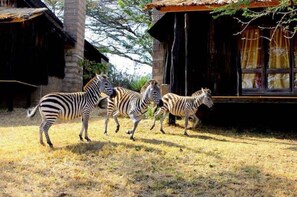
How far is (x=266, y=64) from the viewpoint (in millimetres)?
11688

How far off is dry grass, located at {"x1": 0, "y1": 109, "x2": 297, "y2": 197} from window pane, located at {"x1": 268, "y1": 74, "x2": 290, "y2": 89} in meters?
1.82

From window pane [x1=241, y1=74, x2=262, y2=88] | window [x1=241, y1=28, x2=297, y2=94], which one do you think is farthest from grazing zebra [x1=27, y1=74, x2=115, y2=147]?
window [x1=241, y1=28, x2=297, y2=94]

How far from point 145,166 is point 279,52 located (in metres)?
6.15

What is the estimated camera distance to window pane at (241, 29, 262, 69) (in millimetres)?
11852

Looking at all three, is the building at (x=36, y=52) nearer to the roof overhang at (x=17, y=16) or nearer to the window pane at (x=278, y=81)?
the roof overhang at (x=17, y=16)

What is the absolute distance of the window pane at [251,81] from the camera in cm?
1182

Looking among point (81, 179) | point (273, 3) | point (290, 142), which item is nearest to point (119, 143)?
point (81, 179)

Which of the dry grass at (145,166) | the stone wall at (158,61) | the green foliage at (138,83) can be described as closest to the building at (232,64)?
the stone wall at (158,61)

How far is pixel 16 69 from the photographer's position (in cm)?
1468

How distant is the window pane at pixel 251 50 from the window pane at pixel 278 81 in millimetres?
471

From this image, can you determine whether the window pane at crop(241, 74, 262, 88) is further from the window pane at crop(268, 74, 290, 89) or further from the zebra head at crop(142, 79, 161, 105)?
the zebra head at crop(142, 79, 161, 105)

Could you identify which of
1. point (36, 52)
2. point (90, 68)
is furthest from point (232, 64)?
point (90, 68)

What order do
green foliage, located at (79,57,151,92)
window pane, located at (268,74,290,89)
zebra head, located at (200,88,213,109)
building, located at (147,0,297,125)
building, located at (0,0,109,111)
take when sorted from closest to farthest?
1. zebra head, located at (200,88,213,109)
2. building, located at (147,0,297,125)
3. window pane, located at (268,74,290,89)
4. building, located at (0,0,109,111)
5. green foliage, located at (79,57,151,92)

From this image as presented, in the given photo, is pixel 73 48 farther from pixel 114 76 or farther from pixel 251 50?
pixel 251 50
